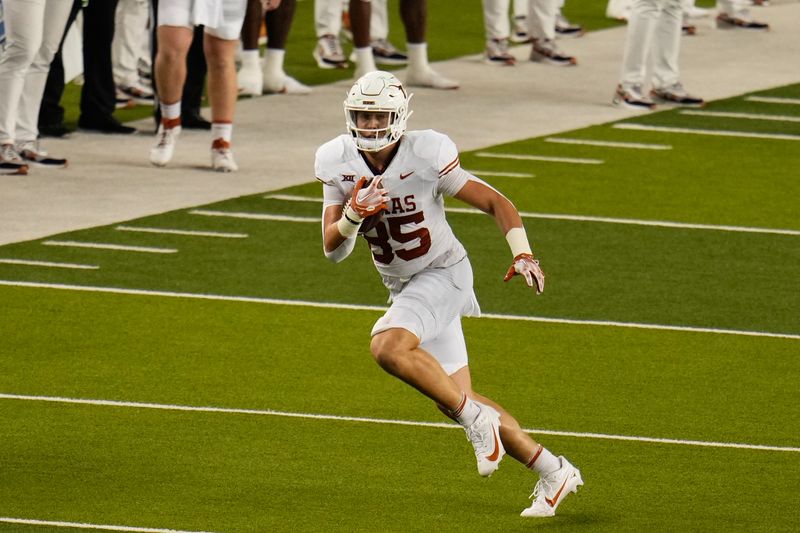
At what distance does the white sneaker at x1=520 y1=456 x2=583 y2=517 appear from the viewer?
19.6ft

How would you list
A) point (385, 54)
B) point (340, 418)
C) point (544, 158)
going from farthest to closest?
point (385, 54) < point (544, 158) < point (340, 418)

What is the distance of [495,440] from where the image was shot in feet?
19.4

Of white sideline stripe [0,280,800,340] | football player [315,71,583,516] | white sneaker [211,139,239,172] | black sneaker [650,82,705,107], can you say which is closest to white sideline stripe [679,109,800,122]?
black sneaker [650,82,705,107]

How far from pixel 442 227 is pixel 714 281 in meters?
3.40

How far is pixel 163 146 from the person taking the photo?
1161 centimetres

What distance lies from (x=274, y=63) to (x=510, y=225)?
869cm

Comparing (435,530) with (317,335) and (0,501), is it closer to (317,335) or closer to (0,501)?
(0,501)

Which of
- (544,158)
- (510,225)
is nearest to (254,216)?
(544,158)

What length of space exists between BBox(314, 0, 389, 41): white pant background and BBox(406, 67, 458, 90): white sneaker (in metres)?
1.15

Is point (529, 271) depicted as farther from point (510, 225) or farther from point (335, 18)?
point (335, 18)

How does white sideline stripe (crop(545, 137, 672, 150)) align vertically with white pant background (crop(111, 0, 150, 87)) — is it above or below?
below

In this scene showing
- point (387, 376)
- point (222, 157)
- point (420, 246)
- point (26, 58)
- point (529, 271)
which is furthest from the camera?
point (222, 157)

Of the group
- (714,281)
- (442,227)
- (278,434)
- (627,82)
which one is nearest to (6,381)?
(278,434)

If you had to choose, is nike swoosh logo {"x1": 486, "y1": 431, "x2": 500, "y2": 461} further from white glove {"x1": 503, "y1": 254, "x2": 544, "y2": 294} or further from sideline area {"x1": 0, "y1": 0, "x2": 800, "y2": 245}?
sideline area {"x1": 0, "y1": 0, "x2": 800, "y2": 245}
